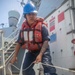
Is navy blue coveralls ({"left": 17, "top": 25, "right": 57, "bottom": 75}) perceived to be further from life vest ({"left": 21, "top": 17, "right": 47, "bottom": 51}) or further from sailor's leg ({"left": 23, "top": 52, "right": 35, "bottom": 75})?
life vest ({"left": 21, "top": 17, "right": 47, "bottom": 51})

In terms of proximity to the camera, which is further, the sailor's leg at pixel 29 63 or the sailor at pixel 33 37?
the sailor's leg at pixel 29 63

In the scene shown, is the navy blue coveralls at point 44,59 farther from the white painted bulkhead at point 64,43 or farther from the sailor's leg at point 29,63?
the white painted bulkhead at point 64,43

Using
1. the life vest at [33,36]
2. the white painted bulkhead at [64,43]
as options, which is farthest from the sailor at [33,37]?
the white painted bulkhead at [64,43]

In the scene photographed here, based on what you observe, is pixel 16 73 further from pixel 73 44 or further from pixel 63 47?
pixel 73 44

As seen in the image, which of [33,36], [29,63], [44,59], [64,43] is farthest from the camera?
[64,43]

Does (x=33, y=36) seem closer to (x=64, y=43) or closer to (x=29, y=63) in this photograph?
(x=29, y=63)

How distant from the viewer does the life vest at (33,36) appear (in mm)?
3879

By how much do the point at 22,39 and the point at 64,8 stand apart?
4.26 ft

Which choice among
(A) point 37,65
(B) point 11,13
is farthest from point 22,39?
(B) point 11,13

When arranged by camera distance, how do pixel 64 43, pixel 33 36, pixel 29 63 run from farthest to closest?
pixel 64 43 < pixel 29 63 < pixel 33 36

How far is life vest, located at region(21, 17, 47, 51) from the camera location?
153 inches

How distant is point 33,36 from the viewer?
3.97 meters

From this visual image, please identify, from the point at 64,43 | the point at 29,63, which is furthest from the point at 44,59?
the point at 64,43

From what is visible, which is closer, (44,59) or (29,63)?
(44,59)
